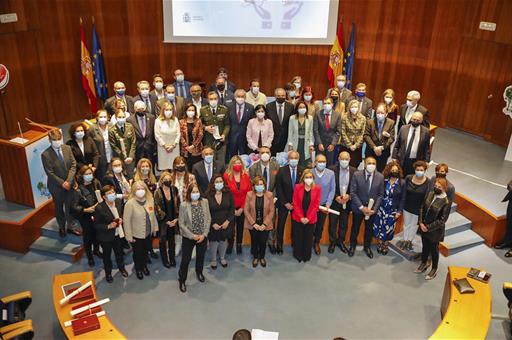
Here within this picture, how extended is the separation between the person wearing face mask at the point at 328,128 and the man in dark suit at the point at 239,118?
104 cm

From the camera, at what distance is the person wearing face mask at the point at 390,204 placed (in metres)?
7.04

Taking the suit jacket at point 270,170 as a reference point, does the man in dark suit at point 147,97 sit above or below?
above

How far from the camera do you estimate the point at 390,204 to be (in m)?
7.15

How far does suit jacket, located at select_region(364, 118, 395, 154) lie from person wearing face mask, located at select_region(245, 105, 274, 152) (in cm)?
147

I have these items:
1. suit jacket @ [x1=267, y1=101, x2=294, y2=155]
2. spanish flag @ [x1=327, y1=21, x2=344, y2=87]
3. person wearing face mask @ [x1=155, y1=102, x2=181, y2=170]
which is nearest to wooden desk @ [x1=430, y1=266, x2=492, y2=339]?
suit jacket @ [x1=267, y1=101, x2=294, y2=155]

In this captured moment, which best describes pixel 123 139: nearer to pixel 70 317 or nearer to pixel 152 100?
pixel 152 100

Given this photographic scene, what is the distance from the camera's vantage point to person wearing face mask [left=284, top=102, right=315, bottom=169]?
7.80 meters

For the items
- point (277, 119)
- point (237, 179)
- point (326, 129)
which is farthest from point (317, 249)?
point (277, 119)

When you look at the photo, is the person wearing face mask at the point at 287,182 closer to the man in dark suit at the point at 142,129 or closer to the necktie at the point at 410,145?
the necktie at the point at 410,145

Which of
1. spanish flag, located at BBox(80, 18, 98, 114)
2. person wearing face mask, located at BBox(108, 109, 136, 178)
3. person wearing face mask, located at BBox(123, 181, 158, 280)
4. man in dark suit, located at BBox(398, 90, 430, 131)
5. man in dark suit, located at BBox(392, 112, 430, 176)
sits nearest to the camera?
person wearing face mask, located at BBox(123, 181, 158, 280)

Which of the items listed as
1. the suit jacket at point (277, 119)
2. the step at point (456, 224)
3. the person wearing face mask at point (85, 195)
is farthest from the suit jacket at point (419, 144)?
the person wearing face mask at point (85, 195)

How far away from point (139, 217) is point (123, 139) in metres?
1.45

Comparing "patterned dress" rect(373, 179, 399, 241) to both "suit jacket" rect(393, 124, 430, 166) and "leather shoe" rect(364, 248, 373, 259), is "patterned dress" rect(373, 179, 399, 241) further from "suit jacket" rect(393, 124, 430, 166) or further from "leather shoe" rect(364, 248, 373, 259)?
"suit jacket" rect(393, 124, 430, 166)

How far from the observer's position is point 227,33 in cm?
1149
